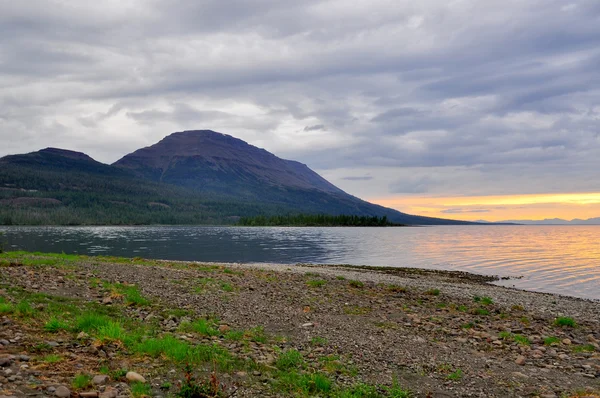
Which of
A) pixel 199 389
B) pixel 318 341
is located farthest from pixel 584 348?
pixel 199 389

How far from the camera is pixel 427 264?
71.2 meters

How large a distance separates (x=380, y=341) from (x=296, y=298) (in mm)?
8593

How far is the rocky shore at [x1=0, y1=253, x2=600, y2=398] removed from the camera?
10.5m

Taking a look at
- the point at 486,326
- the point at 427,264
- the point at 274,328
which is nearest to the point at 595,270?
the point at 427,264

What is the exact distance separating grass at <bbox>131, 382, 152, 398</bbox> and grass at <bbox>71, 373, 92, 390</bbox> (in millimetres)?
985

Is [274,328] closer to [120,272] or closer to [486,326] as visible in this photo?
[486,326]

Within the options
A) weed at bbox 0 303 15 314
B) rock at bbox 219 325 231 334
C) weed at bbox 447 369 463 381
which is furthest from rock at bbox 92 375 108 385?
weed at bbox 447 369 463 381

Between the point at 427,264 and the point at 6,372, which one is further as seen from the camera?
the point at 427,264

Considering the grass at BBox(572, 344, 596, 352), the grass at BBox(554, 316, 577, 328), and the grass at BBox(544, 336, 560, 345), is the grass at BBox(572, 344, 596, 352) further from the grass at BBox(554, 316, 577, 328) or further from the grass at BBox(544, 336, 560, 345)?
the grass at BBox(554, 316, 577, 328)

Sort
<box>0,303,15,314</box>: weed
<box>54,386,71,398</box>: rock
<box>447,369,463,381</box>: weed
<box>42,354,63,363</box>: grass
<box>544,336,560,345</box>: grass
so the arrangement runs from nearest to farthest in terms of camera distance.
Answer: <box>54,386,71,398</box>: rock → <box>42,354,63,363</box>: grass → <box>447,369,463,381</box>: weed → <box>0,303,15,314</box>: weed → <box>544,336,560,345</box>: grass

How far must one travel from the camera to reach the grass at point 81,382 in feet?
30.3

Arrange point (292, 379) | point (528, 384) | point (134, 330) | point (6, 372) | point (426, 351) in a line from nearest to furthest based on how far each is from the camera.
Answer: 1. point (6, 372)
2. point (292, 379)
3. point (528, 384)
4. point (134, 330)
5. point (426, 351)

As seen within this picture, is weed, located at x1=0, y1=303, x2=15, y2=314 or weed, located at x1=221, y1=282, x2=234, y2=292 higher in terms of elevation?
weed, located at x1=0, y1=303, x2=15, y2=314

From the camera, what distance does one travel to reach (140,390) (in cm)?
947
